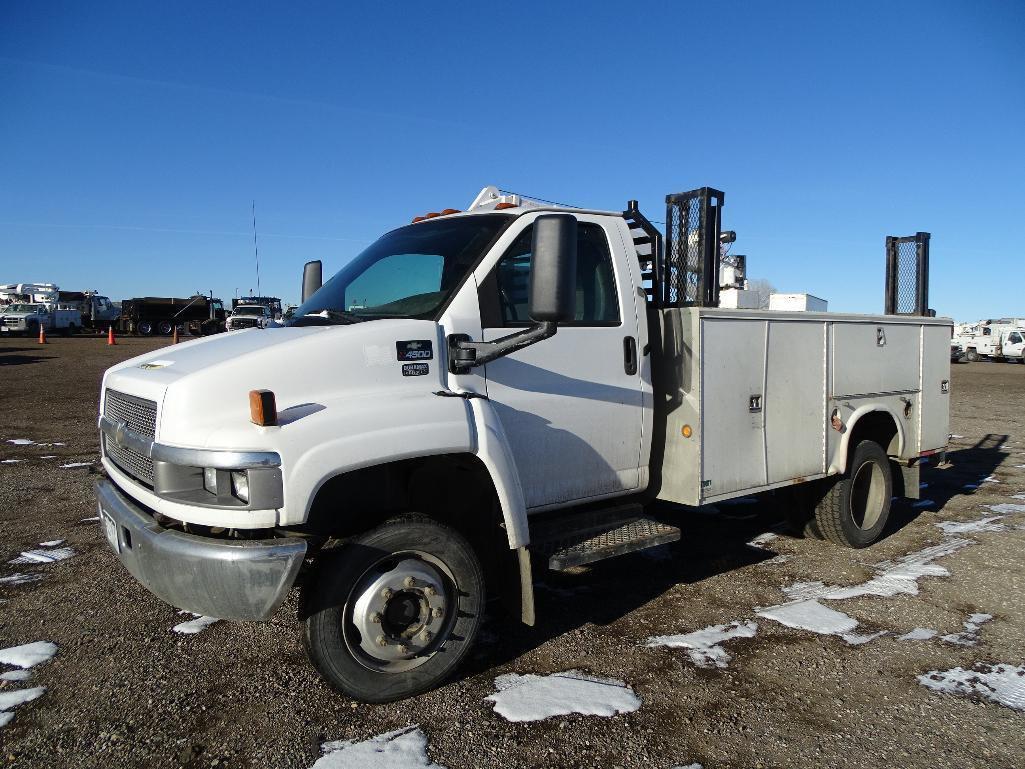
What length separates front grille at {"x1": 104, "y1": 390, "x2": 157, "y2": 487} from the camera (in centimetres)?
310

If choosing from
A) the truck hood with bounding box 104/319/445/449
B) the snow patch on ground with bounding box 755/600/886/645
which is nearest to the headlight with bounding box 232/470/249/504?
the truck hood with bounding box 104/319/445/449

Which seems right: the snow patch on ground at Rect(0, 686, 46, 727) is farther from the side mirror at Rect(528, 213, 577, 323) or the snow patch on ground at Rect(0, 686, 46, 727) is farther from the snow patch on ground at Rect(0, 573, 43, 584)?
the side mirror at Rect(528, 213, 577, 323)

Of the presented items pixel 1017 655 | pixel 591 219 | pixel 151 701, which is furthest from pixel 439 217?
pixel 1017 655

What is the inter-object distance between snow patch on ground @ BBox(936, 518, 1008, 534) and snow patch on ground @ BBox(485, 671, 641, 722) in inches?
166

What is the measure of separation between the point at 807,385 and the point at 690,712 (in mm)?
2636

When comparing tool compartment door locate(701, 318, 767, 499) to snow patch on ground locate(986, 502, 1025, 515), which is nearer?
tool compartment door locate(701, 318, 767, 499)

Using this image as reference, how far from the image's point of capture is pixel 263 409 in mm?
2758

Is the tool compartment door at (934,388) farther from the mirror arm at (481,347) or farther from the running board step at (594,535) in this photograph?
the mirror arm at (481,347)

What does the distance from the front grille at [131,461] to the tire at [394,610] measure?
0.85 m

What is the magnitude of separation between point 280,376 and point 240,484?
0.47 meters

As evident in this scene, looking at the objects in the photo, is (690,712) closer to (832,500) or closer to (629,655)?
(629,655)

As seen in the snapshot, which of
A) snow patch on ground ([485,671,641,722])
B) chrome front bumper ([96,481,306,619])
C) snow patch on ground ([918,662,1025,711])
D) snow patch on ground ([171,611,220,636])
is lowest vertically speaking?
snow patch on ground ([918,662,1025,711])

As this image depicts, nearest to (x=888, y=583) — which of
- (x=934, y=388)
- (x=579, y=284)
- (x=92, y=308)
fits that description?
(x=934, y=388)

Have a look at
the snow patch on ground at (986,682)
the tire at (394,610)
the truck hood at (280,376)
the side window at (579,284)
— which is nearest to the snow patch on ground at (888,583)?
the snow patch on ground at (986,682)
